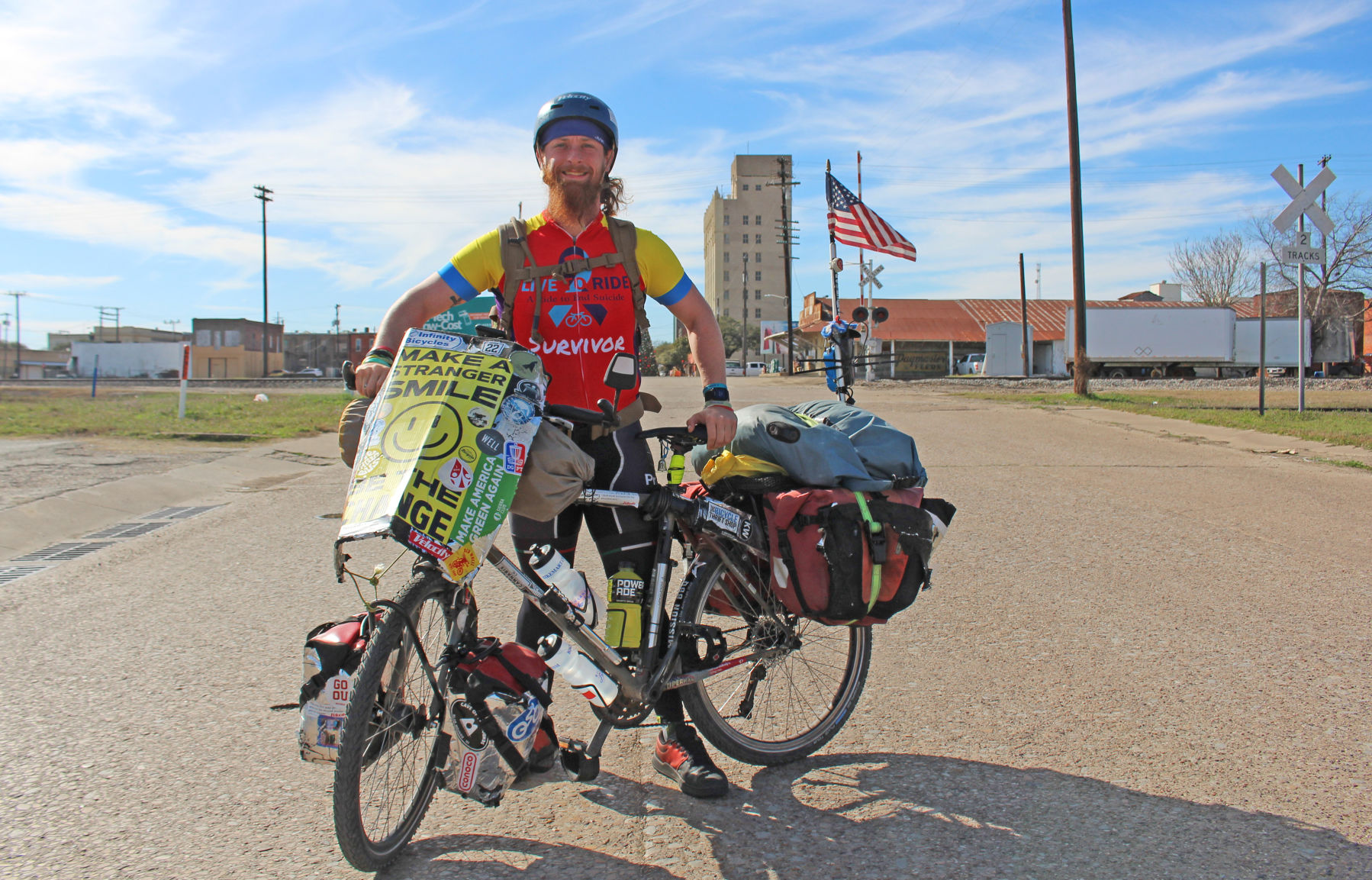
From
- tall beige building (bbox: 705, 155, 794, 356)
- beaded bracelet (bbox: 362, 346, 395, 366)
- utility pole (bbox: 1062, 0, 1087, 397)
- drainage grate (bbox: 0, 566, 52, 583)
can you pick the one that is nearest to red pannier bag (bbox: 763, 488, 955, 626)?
beaded bracelet (bbox: 362, 346, 395, 366)

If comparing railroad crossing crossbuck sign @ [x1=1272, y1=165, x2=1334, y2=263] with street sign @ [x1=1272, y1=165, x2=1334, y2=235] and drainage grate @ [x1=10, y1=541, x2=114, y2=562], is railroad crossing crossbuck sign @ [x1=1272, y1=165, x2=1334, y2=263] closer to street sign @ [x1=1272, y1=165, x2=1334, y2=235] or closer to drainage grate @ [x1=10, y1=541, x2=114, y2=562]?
street sign @ [x1=1272, y1=165, x2=1334, y2=235]

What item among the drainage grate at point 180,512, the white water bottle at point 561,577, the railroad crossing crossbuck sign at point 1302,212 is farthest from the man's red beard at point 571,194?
the railroad crossing crossbuck sign at point 1302,212

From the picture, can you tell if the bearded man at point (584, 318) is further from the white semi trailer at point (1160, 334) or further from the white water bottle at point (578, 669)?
the white semi trailer at point (1160, 334)

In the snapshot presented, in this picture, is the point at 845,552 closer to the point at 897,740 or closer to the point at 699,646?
the point at 699,646

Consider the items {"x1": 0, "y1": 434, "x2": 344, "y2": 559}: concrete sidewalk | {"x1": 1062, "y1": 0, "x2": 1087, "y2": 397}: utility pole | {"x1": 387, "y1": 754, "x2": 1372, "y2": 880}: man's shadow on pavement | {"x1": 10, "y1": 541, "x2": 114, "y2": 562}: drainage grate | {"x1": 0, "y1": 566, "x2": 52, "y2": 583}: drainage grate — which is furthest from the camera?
{"x1": 1062, "y1": 0, "x2": 1087, "y2": 397}: utility pole

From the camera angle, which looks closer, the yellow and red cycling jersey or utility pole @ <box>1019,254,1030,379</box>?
the yellow and red cycling jersey

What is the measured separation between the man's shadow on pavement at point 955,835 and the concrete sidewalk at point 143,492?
5450mm

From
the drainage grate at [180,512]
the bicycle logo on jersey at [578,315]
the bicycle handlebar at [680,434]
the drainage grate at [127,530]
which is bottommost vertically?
the drainage grate at [127,530]

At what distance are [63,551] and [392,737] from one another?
5167 mm

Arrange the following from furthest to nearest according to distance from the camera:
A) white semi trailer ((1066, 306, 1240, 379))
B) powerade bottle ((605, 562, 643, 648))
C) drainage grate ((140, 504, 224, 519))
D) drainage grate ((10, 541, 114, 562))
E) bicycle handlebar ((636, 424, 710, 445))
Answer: white semi trailer ((1066, 306, 1240, 379))
drainage grate ((140, 504, 224, 519))
drainage grate ((10, 541, 114, 562))
bicycle handlebar ((636, 424, 710, 445))
powerade bottle ((605, 562, 643, 648))

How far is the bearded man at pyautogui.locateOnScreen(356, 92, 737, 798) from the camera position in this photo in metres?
2.70

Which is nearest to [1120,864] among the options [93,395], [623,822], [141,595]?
[623,822]

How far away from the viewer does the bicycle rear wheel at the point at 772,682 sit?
281cm

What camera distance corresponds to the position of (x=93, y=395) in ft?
86.5
